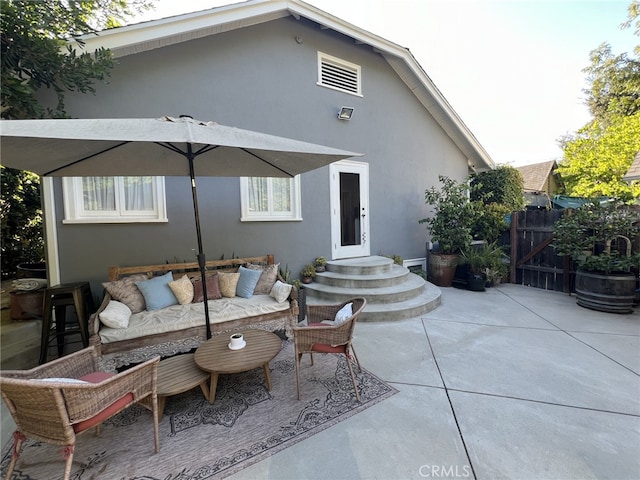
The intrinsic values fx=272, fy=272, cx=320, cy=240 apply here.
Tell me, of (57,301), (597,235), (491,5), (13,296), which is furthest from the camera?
(491,5)

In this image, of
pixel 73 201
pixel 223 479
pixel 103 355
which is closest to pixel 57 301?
pixel 103 355

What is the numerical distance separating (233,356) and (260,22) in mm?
5860

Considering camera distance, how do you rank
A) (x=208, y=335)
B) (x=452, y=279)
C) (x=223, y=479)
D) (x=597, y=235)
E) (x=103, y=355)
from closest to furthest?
(x=223, y=479) < (x=103, y=355) < (x=208, y=335) < (x=597, y=235) < (x=452, y=279)

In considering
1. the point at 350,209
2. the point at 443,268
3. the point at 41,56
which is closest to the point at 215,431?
the point at 41,56

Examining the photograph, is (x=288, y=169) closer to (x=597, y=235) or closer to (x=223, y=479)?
(x=223, y=479)

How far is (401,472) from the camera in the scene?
5.91 feet

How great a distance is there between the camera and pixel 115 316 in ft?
10.1

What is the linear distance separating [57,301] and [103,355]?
1.16m

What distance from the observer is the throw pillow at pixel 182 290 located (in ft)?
12.7

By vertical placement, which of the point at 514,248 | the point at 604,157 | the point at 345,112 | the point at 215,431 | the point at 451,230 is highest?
the point at 604,157

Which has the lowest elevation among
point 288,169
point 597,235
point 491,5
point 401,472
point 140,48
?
point 401,472

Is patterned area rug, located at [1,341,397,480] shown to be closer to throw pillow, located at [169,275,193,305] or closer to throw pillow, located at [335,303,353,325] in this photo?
throw pillow, located at [335,303,353,325]

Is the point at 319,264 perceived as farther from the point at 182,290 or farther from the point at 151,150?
the point at 151,150

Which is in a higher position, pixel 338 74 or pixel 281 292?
pixel 338 74
